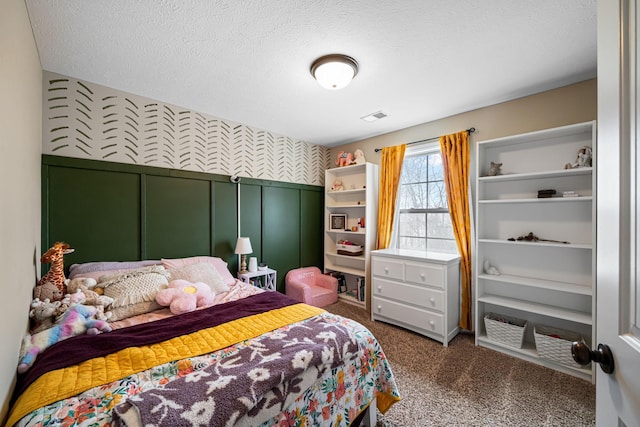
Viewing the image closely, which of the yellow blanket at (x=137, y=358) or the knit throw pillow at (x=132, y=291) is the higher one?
the knit throw pillow at (x=132, y=291)

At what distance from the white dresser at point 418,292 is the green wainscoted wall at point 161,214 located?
1.36m

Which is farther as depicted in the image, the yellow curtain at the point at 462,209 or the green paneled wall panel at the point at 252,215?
the green paneled wall panel at the point at 252,215

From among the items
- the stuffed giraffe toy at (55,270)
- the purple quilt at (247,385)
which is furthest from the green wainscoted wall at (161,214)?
the purple quilt at (247,385)

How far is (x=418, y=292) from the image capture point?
8.95 feet

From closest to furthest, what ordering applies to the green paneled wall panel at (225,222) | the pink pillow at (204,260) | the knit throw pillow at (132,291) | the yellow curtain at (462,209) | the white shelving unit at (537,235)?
the knit throw pillow at (132,291)
the white shelving unit at (537,235)
the pink pillow at (204,260)
the yellow curtain at (462,209)
the green paneled wall panel at (225,222)

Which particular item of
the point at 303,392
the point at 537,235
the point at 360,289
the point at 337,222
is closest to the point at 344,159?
the point at 337,222

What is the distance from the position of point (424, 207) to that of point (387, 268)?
97 cm

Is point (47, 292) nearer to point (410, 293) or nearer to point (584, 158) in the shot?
point (410, 293)

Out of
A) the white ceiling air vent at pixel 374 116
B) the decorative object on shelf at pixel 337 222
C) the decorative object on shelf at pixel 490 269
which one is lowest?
the decorative object on shelf at pixel 490 269

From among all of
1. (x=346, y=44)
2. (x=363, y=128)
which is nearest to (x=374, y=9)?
(x=346, y=44)

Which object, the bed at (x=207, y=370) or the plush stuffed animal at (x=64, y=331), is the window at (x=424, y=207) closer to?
the bed at (x=207, y=370)

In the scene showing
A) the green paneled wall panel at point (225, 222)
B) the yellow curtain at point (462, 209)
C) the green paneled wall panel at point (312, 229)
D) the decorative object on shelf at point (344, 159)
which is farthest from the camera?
the green paneled wall panel at point (312, 229)

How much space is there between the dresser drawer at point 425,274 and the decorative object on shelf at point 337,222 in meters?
1.34

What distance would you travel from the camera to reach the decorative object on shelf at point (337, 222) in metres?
3.96
